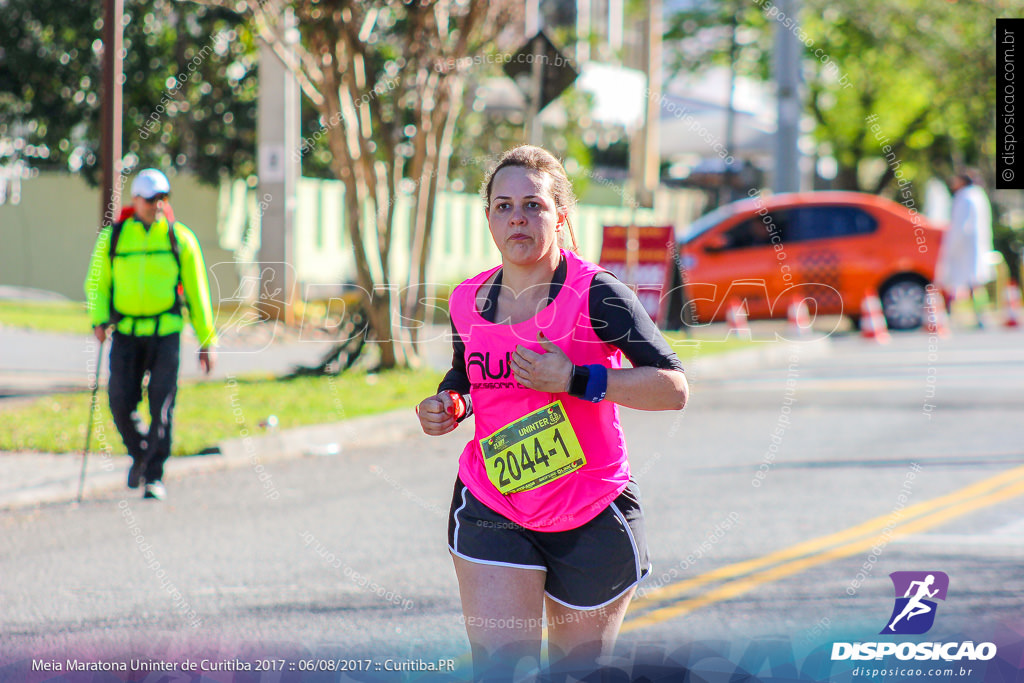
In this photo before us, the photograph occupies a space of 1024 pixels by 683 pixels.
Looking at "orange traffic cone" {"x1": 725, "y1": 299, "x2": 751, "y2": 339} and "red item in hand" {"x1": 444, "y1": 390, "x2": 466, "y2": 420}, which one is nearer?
"red item in hand" {"x1": 444, "y1": 390, "x2": 466, "y2": 420}

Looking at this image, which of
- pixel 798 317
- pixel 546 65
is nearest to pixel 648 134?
pixel 798 317

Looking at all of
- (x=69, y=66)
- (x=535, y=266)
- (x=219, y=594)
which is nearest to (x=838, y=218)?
(x=69, y=66)

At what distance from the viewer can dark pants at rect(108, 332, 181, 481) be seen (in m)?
7.58

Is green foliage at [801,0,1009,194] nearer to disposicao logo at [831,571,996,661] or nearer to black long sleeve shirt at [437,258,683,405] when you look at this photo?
disposicao logo at [831,571,996,661]

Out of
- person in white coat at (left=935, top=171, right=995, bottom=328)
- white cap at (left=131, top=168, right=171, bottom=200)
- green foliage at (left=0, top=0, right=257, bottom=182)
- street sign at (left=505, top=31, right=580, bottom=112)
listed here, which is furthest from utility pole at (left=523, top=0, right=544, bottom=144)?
green foliage at (left=0, top=0, right=257, bottom=182)

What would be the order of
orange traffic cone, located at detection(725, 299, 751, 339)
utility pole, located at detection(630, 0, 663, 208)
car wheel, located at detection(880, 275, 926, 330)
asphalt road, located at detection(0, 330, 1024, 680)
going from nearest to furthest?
asphalt road, located at detection(0, 330, 1024, 680), car wheel, located at detection(880, 275, 926, 330), orange traffic cone, located at detection(725, 299, 751, 339), utility pole, located at detection(630, 0, 663, 208)

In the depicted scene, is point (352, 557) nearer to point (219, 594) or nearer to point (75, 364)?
point (219, 594)

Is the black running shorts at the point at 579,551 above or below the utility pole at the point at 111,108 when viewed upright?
below

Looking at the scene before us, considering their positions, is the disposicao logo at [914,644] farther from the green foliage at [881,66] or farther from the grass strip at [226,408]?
the green foliage at [881,66]

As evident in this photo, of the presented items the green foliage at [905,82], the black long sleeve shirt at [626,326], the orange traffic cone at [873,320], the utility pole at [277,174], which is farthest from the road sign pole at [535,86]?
the green foliage at [905,82]

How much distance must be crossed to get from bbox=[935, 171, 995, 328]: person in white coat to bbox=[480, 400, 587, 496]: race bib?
47.3ft

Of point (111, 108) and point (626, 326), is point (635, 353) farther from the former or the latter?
point (111, 108)

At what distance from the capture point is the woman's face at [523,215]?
10.5 ft

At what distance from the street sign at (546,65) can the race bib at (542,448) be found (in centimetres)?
877
